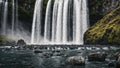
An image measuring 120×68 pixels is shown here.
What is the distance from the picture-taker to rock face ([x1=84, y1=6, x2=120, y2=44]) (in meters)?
89.1

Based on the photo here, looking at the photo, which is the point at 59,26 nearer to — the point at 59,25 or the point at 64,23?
the point at 59,25

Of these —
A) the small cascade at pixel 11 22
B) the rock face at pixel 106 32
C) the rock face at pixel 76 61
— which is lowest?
the rock face at pixel 76 61

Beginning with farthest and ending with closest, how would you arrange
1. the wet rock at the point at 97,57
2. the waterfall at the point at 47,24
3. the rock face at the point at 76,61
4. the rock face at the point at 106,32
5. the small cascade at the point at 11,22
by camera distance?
the small cascade at the point at 11,22
the waterfall at the point at 47,24
the rock face at the point at 106,32
the wet rock at the point at 97,57
the rock face at the point at 76,61

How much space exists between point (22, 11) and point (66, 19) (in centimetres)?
2488

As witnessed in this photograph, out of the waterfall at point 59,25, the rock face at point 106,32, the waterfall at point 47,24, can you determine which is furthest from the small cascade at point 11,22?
the rock face at point 106,32

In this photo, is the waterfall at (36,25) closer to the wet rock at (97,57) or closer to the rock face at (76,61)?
the wet rock at (97,57)

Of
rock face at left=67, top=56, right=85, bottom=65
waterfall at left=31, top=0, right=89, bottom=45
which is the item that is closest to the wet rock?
rock face at left=67, top=56, right=85, bottom=65

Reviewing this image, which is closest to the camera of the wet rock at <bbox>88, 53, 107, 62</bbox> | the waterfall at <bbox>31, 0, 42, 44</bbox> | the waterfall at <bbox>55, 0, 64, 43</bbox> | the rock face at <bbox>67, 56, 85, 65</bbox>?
the rock face at <bbox>67, 56, 85, 65</bbox>

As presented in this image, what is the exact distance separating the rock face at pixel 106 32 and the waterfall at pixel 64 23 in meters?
15.9

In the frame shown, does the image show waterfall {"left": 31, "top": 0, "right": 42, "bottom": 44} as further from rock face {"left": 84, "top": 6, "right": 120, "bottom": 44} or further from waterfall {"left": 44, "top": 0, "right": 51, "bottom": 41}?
rock face {"left": 84, "top": 6, "right": 120, "bottom": 44}

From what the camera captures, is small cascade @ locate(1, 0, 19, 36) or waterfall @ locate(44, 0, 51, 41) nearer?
waterfall @ locate(44, 0, 51, 41)

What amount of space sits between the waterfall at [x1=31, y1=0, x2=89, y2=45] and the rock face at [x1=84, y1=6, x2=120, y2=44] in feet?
52.1

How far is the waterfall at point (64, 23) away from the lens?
121188 millimetres

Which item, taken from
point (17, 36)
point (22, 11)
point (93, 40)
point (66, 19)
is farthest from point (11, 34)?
point (93, 40)
